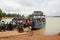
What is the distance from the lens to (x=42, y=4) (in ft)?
26.1

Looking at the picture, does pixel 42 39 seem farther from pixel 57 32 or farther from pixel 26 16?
pixel 57 32

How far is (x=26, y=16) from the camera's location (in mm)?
7617

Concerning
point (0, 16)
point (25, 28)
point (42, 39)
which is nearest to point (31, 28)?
point (25, 28)

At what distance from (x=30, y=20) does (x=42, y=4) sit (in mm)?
816

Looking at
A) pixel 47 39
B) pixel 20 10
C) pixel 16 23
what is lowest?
pixel 47 39

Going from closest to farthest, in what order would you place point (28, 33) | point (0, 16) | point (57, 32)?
1. point (0, 16)
2. point (28, 33)
3. point (57, 32)

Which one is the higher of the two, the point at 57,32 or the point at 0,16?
the point at 0,16

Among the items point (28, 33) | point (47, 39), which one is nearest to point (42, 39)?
point (47, 39)

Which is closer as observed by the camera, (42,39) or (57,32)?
(42,39)

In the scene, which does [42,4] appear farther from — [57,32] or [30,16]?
[57,32]

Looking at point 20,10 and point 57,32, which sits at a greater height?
point 20,10

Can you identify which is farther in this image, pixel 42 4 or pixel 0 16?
pixel 42 4

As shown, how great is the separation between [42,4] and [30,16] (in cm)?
71

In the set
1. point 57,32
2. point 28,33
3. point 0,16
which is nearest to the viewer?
point 0,16
